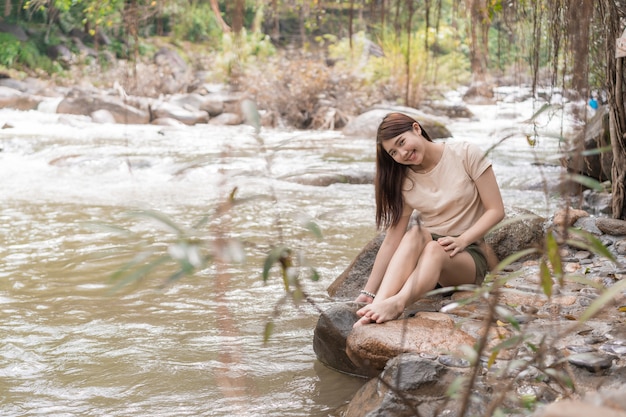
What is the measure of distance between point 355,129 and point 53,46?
1276cm

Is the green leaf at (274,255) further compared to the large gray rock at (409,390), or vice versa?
the large gray rock at (409,390)

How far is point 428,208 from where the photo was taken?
12.7 ft

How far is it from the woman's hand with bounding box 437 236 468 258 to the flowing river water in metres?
0.63

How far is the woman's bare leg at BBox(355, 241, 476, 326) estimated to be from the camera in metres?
3.32

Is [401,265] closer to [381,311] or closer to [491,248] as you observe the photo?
[381,311]

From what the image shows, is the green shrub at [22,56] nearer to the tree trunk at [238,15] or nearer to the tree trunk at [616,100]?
the tree trunk at [616,100]

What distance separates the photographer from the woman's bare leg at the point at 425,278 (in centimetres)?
332

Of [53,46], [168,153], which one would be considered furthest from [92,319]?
[53,46]

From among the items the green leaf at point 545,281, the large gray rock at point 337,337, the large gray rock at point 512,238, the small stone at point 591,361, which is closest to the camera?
the green leaf at point 545,281

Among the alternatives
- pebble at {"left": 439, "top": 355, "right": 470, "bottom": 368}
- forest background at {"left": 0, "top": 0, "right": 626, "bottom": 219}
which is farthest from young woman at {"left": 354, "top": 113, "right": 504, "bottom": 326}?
pebble at {"left": 439, "top": 355, "right": 470, "bottom": 368}

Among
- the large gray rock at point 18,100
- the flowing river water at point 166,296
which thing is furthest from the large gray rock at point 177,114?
the flowing river water at point 166,296

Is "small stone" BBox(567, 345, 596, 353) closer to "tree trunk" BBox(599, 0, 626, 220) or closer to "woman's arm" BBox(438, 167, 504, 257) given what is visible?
"woman's arm" BBox(438, 167, 504, 257)

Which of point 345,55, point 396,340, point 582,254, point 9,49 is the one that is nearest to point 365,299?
point 396,340

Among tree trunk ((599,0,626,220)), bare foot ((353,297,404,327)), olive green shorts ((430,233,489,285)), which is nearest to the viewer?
bare foot ((353,297,404,327))
